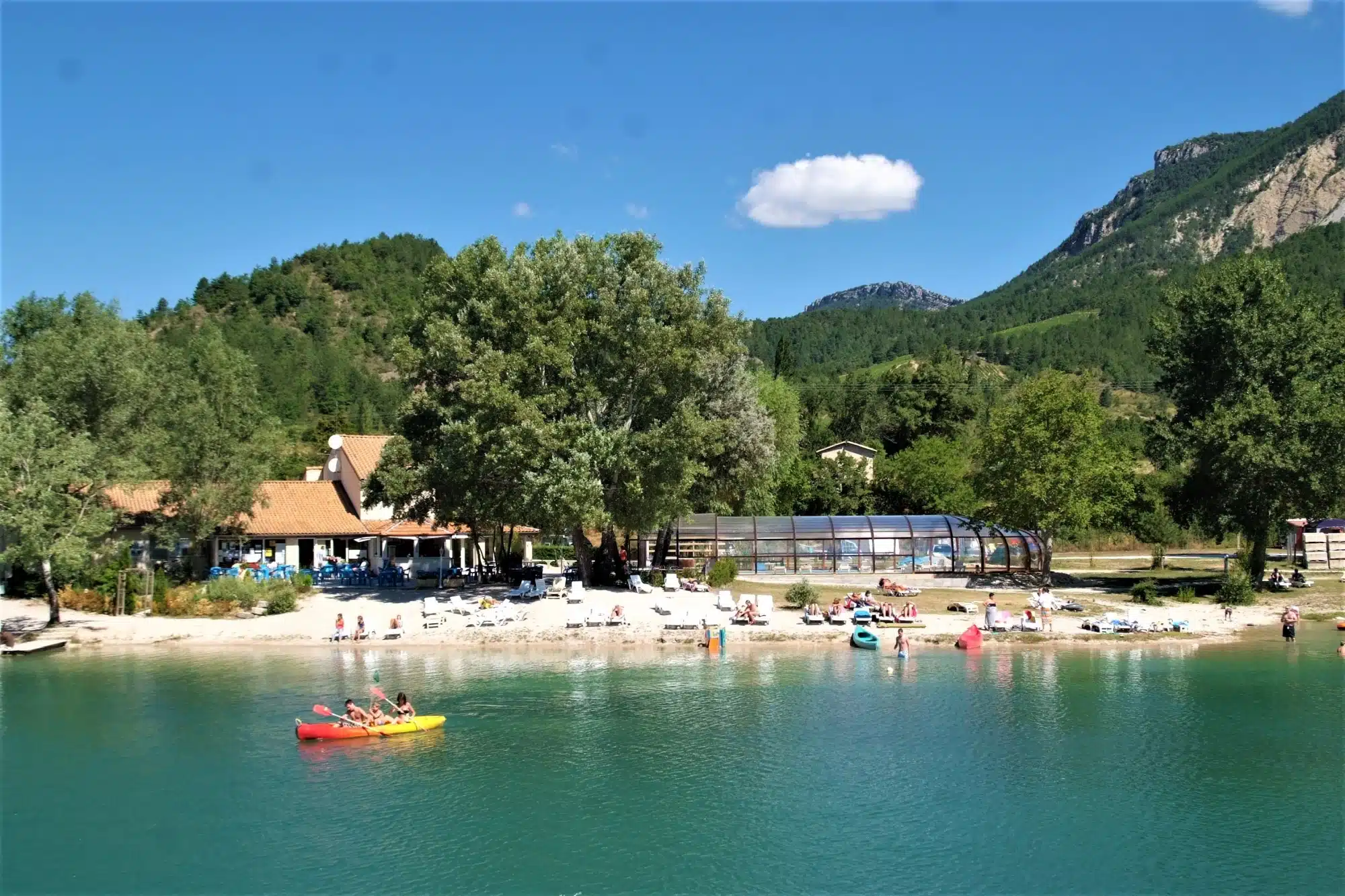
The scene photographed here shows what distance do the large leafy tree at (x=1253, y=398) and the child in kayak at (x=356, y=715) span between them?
129 feet

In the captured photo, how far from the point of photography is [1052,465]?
47.5 metres

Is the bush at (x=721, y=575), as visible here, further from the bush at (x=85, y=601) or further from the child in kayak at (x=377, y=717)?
the bush at (x=85, y=601)

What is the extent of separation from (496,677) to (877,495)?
51.3m

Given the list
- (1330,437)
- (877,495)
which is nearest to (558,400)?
(1330,437)

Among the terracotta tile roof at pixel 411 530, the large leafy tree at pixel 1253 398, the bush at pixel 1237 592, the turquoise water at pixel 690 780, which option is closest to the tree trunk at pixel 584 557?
the terracotta tile roof at pixel 411 530

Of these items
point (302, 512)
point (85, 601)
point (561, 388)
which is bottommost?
point (85, 601)

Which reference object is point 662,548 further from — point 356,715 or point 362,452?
point 356,715

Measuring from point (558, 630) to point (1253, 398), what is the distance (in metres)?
33.6

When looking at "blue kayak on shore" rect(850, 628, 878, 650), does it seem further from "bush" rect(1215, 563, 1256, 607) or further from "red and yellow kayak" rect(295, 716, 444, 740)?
"bush" rect(1215, 563, 1256, 607)

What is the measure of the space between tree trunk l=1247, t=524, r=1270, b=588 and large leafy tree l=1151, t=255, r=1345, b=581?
6 centimetres

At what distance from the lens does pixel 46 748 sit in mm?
25703

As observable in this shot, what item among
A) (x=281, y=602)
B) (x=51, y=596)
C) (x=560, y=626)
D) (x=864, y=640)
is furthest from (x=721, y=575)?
(x=51, y=596)

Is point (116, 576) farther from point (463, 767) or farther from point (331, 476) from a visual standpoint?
point (463, 767)

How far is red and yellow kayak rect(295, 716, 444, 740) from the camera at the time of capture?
2633cm
